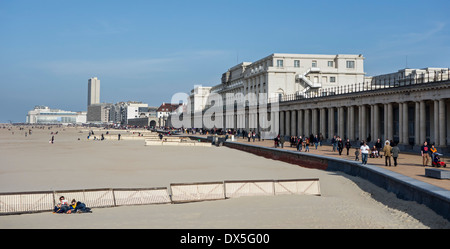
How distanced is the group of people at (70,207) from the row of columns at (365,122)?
25.7 m

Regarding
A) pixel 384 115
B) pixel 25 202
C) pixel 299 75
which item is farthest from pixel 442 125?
pixel 299 75

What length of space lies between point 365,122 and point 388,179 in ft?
78.9

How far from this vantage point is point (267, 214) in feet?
45.8

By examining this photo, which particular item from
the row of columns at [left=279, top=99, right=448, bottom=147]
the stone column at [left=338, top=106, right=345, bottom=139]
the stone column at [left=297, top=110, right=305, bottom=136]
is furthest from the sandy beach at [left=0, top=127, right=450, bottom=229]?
the stone column at [left=297, top=110, right=305, bottom=136]

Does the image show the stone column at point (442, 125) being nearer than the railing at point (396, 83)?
Yes

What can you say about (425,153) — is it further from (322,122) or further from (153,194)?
(322,122)

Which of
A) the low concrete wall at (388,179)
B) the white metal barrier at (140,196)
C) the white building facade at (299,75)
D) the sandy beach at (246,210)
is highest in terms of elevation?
the white building facade at (299,75)

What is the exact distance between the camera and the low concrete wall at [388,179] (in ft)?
41.9

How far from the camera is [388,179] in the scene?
1767 centimetres

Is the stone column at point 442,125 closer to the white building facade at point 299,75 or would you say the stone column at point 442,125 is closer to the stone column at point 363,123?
the stone column at point 363,123

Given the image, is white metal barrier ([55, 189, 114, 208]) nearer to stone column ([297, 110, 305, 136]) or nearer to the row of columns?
the row of columns

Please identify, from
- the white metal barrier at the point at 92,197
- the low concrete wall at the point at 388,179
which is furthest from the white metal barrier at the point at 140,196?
the low concrete wall at the point at 388,179
